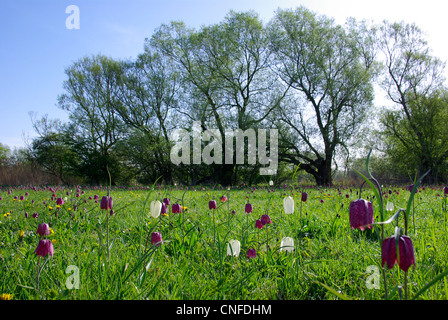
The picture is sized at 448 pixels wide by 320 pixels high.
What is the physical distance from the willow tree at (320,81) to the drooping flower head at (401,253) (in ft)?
61.7

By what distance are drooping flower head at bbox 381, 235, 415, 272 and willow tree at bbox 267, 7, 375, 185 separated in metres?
18.8

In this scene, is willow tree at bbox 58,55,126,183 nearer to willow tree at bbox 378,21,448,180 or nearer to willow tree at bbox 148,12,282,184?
willow tree at bbox 148,12,282,184

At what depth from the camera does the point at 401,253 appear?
861 millimetres

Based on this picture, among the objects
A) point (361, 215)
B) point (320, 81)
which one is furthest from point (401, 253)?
point (320, 81)

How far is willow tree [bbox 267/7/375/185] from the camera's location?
18.5 meters

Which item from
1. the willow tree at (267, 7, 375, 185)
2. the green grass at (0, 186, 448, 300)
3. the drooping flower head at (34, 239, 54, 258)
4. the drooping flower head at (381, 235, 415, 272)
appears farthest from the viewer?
the willow tree at (267, 7, 375, 185)

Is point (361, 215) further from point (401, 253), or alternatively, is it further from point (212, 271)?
point (212, 271)

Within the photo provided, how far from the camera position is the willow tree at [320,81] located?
18.5 m

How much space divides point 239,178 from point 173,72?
1005cm

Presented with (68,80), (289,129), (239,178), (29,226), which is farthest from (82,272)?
(68,80)

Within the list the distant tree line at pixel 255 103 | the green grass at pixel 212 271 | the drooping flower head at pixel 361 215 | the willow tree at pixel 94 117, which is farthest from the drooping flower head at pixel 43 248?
the willow tree at pixel 94 117

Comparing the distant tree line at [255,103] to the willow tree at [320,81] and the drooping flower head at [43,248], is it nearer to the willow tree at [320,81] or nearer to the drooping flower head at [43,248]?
the willow tree at [320,81]

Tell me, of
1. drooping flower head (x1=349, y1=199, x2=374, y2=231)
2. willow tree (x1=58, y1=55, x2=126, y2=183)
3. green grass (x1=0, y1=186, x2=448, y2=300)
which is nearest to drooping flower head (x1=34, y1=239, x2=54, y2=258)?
green grass (x1=0, y1=186, x2=448, y2=300)
